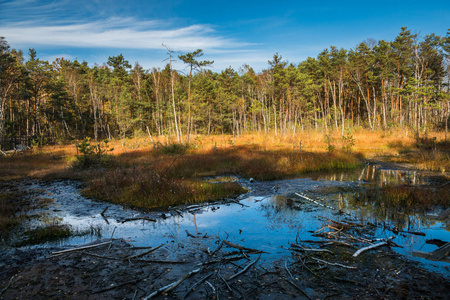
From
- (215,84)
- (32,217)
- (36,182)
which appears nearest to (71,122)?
(215,84)

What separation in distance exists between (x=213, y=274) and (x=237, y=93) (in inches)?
1866

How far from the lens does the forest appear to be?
2955cm

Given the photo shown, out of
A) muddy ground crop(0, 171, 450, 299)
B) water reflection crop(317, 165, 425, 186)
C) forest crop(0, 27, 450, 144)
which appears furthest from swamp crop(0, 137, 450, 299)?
forest crop(0, 27, 450, 144)

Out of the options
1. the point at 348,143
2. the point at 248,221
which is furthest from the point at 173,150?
the point at 248,221

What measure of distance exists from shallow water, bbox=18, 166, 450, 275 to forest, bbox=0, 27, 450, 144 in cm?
1975

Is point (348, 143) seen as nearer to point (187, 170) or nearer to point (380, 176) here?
point (380, 176)

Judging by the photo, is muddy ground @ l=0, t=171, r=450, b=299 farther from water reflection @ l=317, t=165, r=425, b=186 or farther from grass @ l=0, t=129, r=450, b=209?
water reflection @ l=317, t=165, r=425, b=186

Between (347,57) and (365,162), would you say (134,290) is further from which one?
(347,57)

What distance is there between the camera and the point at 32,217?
7016 mm

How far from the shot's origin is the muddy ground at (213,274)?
3453 mm

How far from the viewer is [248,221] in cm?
667

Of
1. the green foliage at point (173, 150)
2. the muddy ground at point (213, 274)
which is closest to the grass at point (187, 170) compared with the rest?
the green foliage at point (173, 150)

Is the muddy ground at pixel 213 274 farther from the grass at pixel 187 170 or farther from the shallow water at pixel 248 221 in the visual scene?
the grass at pixel 187 170

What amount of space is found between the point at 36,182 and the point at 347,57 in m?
43.5
